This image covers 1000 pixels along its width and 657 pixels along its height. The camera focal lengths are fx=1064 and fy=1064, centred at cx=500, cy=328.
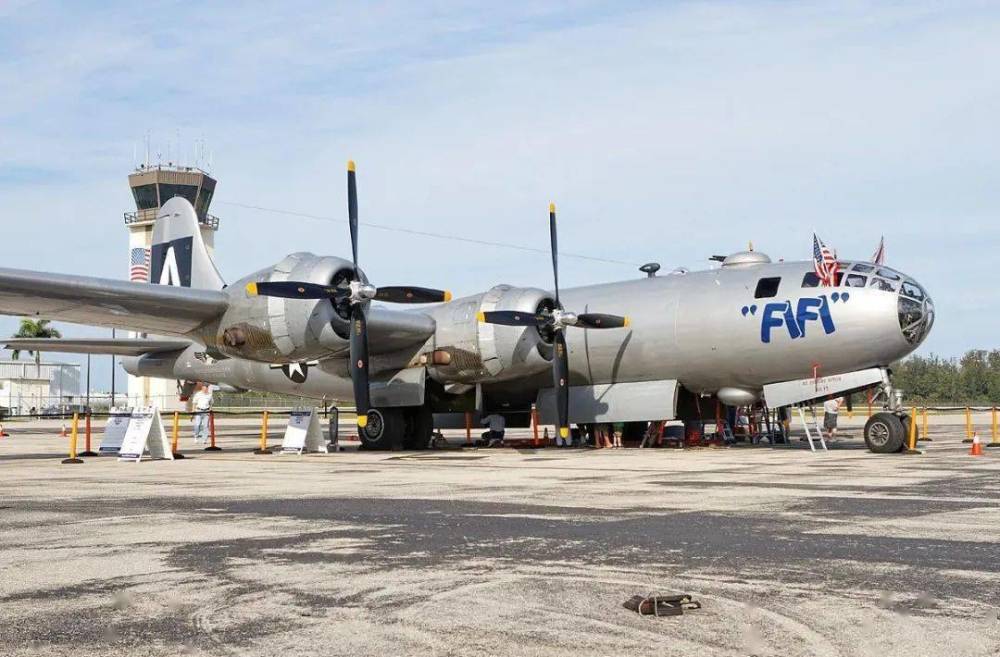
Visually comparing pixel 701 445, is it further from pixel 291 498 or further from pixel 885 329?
pixel 291 498

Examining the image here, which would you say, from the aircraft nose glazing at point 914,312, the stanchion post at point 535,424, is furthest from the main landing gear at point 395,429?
the aircraft nose glazing at point 914,312

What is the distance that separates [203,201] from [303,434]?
65687 mm

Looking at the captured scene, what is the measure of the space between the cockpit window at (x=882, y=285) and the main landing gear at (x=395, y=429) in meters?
10.7

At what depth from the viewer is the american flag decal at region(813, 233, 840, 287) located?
71.0 ft

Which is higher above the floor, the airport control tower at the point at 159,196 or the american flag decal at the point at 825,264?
the airport control tower at the point at 159,196

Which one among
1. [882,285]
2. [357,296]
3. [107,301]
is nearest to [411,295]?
[357,296]

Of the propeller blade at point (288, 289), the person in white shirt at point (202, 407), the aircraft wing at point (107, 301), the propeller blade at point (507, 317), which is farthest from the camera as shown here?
the person in white shirt at point (202, 407)

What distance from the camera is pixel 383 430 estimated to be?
81.9 ft

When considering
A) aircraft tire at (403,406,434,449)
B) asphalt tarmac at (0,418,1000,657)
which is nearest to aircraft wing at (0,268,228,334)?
aircraft tire at (403,406,434,449)

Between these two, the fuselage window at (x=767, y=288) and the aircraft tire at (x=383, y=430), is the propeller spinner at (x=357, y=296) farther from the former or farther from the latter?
the fuselage window at (x=767, y=288)

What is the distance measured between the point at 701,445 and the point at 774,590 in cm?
1955

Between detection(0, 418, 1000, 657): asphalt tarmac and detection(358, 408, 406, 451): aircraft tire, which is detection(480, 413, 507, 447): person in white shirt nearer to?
detection(358, 408, 406, 451): aircraft tire

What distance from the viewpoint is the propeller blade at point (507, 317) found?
23.5 m

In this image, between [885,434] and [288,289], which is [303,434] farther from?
[885,434]
